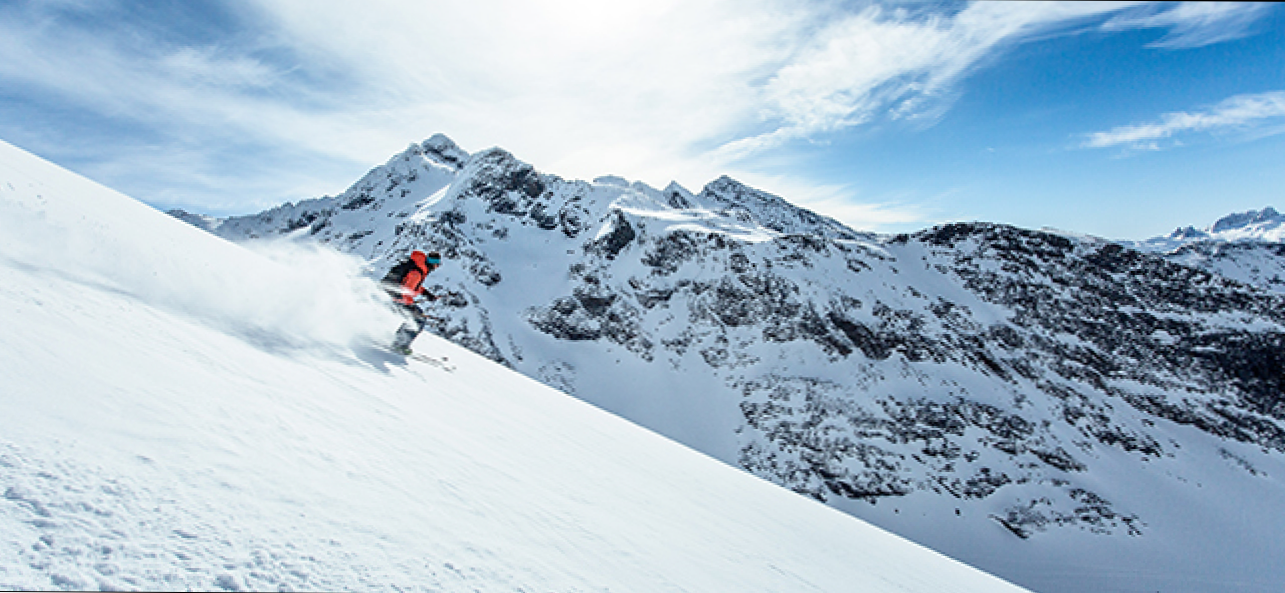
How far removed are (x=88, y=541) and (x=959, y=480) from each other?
57.0 meters

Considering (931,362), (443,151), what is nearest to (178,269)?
(931,362)

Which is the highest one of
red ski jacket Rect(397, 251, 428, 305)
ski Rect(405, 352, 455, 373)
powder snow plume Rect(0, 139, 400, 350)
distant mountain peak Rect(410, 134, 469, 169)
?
distant mountain peak Rect(410, 134, 469, 169)

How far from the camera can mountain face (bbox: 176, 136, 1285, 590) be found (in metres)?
44.5

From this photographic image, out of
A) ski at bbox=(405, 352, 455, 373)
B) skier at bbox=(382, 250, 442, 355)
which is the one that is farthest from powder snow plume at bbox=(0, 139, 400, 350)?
ski at bbox=(405, 352, 455, 373)

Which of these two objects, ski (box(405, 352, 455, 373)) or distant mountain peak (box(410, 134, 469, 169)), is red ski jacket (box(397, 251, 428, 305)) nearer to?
ski (box(405, 352, 455, 373))

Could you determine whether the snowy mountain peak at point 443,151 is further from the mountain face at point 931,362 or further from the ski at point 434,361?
the ski at point 434,361

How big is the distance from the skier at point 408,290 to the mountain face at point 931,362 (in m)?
27.4

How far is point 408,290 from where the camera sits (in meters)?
9.81

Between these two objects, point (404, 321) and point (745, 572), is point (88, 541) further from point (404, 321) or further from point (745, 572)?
point (404, 321)

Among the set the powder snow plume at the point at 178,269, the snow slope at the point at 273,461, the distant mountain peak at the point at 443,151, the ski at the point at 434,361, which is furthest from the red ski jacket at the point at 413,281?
the distant mountain peak at the point at 443,151

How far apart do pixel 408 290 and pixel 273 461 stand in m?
6.95

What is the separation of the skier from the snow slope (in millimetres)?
580

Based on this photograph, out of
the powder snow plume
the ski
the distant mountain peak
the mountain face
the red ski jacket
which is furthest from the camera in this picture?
the distant mountain peak

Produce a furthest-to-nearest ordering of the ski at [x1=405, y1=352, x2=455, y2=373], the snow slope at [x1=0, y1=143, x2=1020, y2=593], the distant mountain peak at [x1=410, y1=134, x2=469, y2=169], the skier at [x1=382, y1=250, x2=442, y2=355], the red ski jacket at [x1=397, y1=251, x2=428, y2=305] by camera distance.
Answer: the distant mountain peak at [x1=410, y1=134, x2=469, y2=169]
the ski at [x1=405, y1=352, x2=455, y2=373]
the red ski jacket at [x1=397, y1=251, x2=428, y2=305]
the skier at [x1=382, y1=250, x2=442, y2=355]
the snow slope at [x1=0, y1=143, x2=1020, y2=593]
